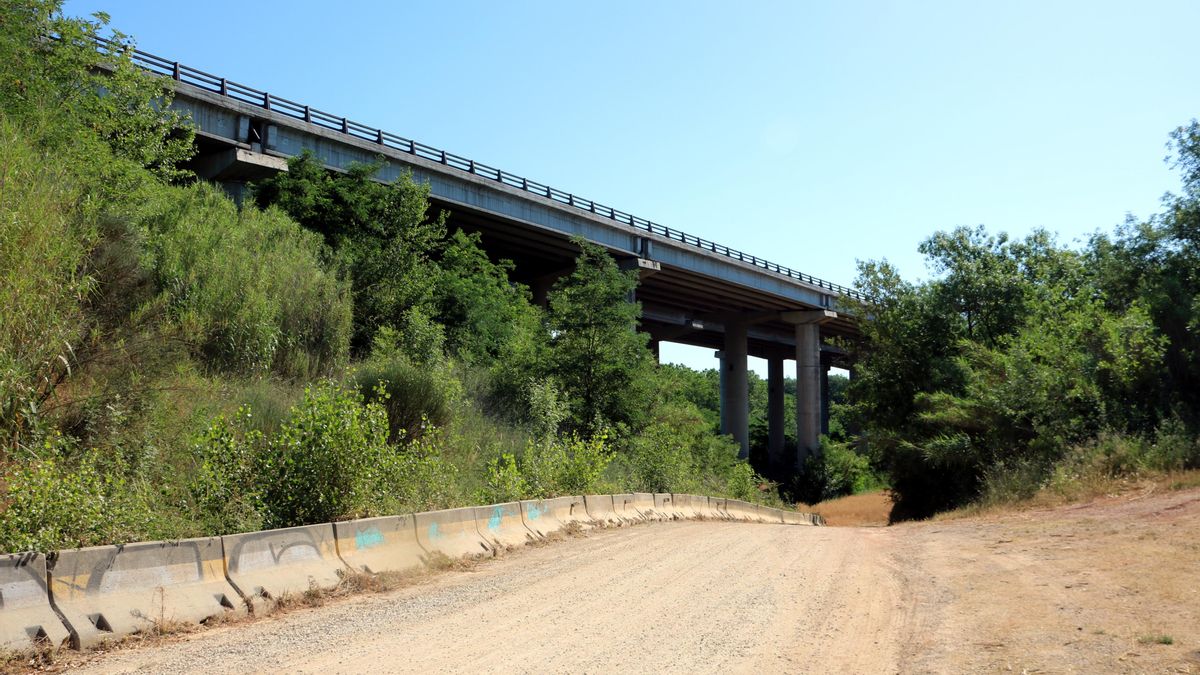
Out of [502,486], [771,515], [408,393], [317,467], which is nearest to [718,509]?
[771,515]

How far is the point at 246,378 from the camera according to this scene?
51.8 ft

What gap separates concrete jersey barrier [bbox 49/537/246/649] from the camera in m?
6.20

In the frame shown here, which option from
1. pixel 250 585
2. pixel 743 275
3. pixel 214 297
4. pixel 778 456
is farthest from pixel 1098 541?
pixel 778 456

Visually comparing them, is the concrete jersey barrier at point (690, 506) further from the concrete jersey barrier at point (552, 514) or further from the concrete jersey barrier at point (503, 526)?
the concrete jersey barrier at point (503, 526)

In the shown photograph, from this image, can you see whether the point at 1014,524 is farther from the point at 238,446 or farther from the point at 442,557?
the point at 238,446

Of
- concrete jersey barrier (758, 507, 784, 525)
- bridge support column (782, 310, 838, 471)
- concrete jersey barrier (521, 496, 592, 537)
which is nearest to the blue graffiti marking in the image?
concrete jersey barrier (521, 496, 592, 537)

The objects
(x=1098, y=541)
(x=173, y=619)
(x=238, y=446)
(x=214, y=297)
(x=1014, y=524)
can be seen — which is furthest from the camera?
(x=214, y=297)

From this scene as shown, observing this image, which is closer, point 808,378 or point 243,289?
point 243,289

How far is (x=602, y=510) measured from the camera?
1636 cm

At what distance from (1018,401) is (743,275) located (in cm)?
3792

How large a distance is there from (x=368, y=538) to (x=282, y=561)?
1.35m

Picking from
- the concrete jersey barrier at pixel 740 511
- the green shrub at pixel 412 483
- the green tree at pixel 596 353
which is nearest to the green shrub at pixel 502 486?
the green shrub at pixel 412 483

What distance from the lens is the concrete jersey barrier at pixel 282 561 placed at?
7.61 m

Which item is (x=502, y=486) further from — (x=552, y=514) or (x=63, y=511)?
(x=63, y=511)
